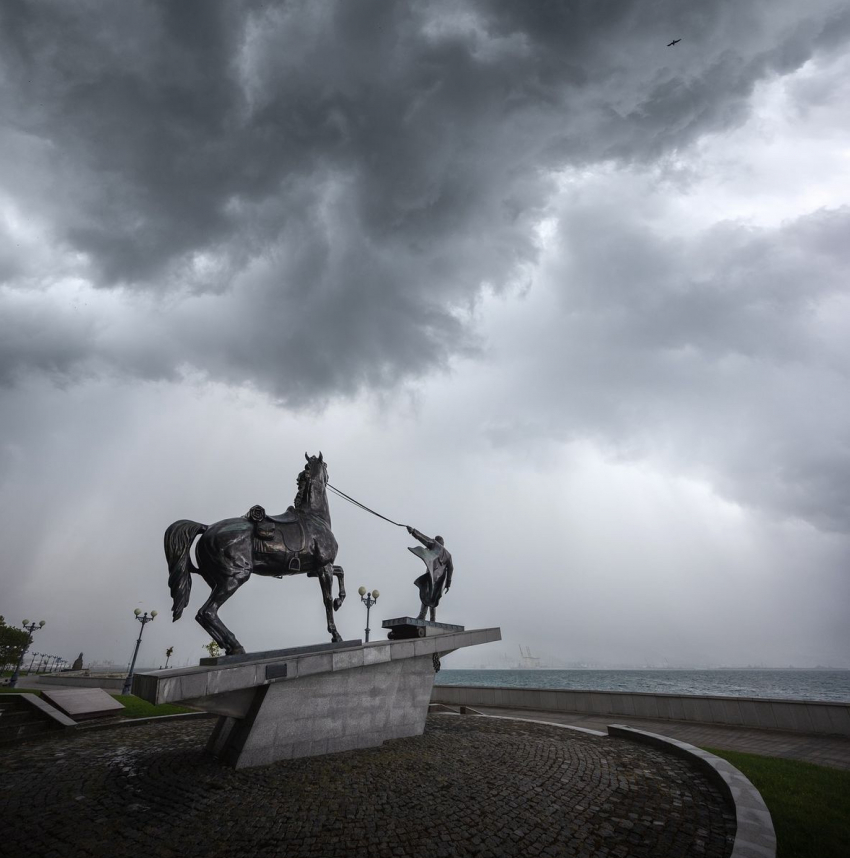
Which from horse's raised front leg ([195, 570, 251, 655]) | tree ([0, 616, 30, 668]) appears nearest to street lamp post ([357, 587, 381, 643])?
horse's raised front leg ([195, 570, 251, 655])

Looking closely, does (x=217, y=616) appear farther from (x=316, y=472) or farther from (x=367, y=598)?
(x=367, y=598)

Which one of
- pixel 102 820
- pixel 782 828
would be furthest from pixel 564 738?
pixel 102 820

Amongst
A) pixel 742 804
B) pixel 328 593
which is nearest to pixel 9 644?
pixel 328 593

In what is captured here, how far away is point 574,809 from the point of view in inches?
237

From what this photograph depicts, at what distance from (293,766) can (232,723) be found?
1649 millimetres

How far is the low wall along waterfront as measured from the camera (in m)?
11.7

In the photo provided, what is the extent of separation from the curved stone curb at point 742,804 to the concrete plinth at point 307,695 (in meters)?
4.98

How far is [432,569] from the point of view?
12781 mm

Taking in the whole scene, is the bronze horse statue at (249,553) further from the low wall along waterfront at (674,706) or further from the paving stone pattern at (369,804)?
the low wall along waterfront at (674,706)

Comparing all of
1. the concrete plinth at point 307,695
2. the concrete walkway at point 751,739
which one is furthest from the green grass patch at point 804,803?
the concrete plinth at point 307,695

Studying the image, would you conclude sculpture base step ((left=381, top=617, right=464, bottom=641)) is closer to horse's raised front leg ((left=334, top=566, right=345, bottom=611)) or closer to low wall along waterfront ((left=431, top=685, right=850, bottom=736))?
horse's raised front leg ((left=334, top=566, right=345, bottom=611))

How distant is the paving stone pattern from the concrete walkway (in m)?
3.21

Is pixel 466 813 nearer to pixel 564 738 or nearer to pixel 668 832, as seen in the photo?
pixel 668 832

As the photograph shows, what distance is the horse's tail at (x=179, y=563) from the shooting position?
8656 mm
